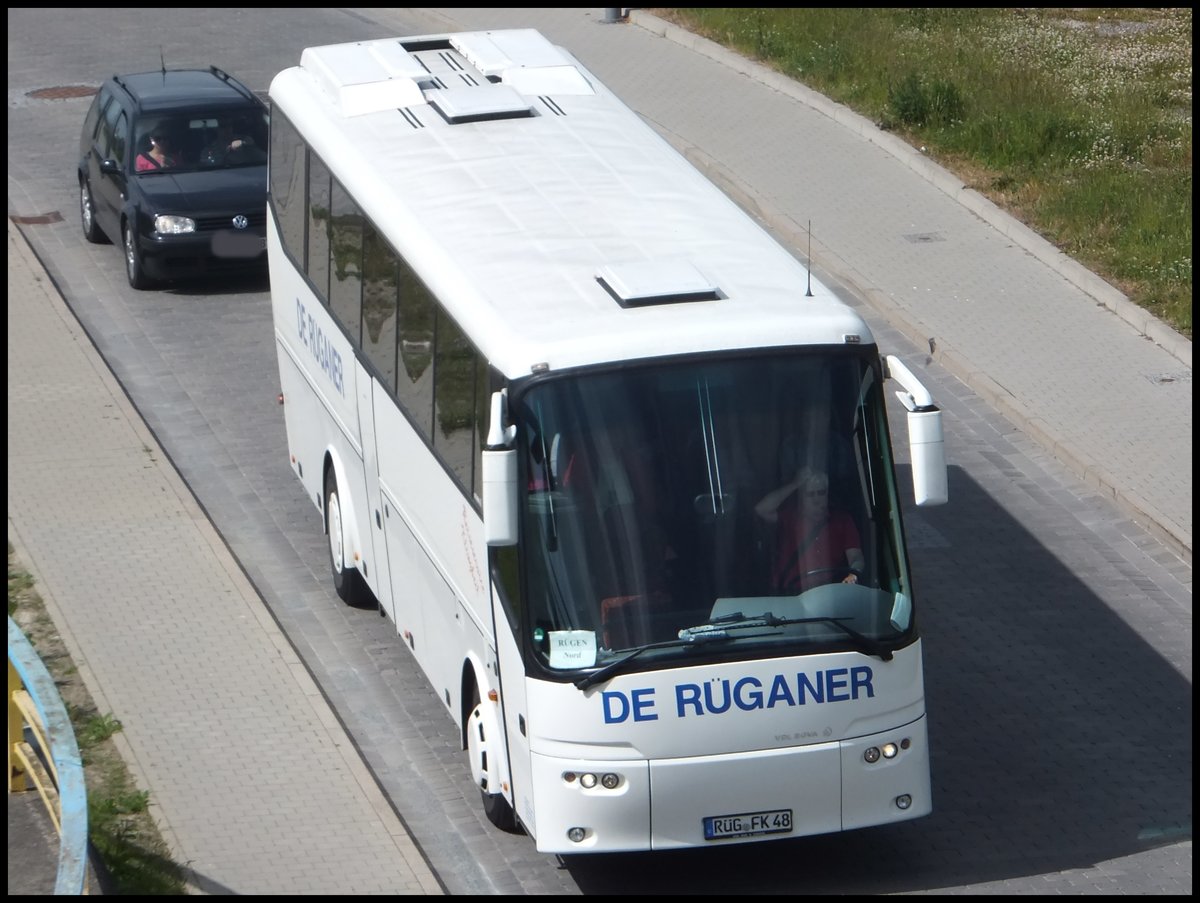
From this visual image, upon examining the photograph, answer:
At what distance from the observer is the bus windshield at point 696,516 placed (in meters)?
9.27

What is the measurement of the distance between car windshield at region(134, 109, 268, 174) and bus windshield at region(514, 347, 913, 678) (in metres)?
11.5

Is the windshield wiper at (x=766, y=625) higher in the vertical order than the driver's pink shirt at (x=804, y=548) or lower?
lower

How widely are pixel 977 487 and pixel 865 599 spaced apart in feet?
19.9

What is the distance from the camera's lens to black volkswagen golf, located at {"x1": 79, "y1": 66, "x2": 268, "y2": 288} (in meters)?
19.5

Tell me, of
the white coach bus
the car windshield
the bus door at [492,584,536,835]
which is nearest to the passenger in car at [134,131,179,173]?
the car windshield

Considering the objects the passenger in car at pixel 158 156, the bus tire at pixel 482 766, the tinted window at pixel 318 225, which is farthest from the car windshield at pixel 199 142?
the bus tire at pixel 482 766

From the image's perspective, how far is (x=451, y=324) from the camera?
34.7ft

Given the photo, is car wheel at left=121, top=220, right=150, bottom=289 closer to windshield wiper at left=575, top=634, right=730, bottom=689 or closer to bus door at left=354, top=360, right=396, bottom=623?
bus door at left=354, top=360, right=396, bottom=623

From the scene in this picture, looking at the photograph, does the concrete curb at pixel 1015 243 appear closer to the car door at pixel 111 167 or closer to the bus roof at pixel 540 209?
the bus roof at pixel 540 209

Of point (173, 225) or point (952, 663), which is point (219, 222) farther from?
point (952, 663)

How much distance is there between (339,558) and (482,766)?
11.3ft

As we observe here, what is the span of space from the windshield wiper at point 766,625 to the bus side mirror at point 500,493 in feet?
3.11

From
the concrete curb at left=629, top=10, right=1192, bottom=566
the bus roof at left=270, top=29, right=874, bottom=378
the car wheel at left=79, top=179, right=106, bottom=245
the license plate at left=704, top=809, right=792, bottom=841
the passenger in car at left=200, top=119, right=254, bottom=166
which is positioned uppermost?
the bus roof at left=270, top=29, right=874, bottom=378

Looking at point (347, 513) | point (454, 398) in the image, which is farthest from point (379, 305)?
point (347, 513)
